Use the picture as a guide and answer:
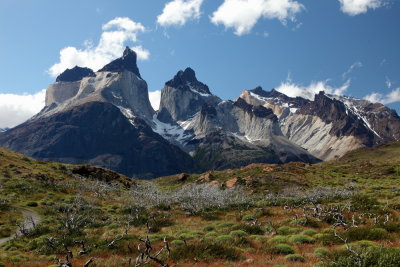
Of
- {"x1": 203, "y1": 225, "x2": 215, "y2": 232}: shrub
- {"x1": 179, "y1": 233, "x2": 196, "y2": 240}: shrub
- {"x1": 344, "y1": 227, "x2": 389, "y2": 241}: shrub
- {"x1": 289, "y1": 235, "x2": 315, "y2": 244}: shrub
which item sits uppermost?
{"x1": 344, "y1": 227, "x2": 389, "y2": 241}: shrub

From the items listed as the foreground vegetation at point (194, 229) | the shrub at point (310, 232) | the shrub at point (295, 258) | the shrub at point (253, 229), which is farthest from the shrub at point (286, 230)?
the shrub at point (295, 258)

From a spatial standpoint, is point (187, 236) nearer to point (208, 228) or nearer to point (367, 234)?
point (208, 228)

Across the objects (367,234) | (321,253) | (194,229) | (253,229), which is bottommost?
(194,229)

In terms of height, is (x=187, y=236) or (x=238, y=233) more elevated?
(x=238, y=233)

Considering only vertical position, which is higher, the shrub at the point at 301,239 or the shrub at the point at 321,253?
the shrub at the point at 321,253

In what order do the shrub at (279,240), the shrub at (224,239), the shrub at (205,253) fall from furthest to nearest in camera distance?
the shrub at (224,239) < the shrub at (279,240) < the shrub at (205,253)

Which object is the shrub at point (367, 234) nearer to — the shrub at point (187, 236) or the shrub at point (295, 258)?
the shrub at point (295, 258)

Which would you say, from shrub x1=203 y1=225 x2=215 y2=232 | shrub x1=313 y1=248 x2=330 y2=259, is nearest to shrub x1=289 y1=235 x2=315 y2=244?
A: shrub x1=313 y1=248 x2=330 y2=259

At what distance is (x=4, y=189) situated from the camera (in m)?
44.9

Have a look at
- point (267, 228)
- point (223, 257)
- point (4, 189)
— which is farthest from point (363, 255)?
point (4, 189)

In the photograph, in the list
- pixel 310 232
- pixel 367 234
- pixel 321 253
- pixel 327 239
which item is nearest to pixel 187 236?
pixel 310 232

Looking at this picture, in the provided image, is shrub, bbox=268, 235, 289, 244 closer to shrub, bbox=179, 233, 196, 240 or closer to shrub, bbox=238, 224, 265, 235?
shrub, bbox=238, 224, 265, 235

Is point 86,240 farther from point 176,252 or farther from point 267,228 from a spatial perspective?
point 267,228

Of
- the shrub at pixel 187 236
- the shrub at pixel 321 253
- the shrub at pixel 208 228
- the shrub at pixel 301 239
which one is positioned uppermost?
the shrub at pixel 321 253
